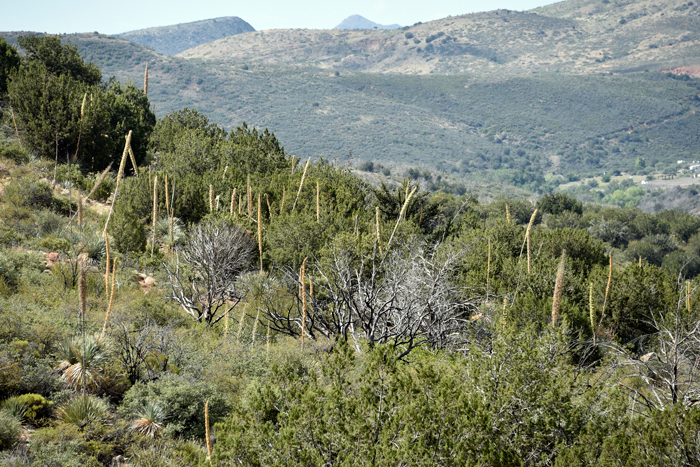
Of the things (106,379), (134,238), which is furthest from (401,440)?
(134,238)

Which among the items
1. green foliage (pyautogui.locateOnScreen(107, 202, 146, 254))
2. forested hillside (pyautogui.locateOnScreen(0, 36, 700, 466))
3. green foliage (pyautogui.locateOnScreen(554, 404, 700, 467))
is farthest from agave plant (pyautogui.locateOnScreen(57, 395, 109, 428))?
green foliage (pyautogui.locateOnScreen(107, 202, 146, 254))

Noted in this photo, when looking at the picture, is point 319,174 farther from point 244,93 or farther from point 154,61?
point 154,61

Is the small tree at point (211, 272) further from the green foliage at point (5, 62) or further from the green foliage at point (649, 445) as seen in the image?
the green foliage at point (5, 62)

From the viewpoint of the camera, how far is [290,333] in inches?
473

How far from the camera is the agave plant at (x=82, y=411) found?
6.88 metres

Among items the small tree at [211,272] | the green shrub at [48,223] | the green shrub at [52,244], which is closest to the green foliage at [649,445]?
the small tree at [211,272]

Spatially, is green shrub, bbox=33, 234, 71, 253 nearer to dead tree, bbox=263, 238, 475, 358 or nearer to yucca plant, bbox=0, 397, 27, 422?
dead tree, bbox=263, 238, 475, 358

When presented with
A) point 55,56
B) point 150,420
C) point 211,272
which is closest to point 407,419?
point 150,420

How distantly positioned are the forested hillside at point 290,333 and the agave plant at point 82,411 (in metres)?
0.03

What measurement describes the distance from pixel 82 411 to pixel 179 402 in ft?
5.00

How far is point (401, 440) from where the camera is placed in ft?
15.7

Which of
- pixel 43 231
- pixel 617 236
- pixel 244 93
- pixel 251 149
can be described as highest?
pixel 244 93

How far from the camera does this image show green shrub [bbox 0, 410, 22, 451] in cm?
596

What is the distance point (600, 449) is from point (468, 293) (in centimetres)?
884
